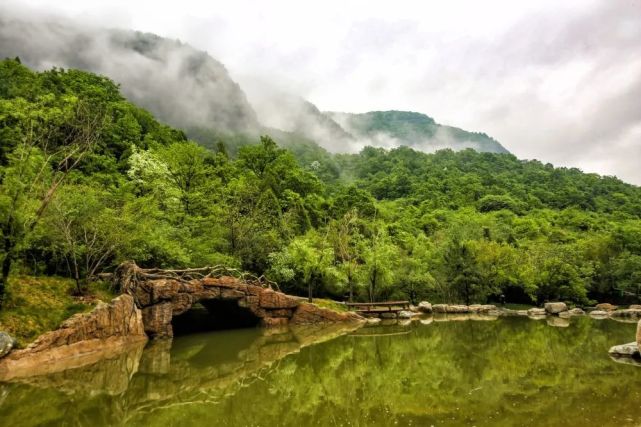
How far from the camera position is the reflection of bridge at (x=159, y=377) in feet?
38.9

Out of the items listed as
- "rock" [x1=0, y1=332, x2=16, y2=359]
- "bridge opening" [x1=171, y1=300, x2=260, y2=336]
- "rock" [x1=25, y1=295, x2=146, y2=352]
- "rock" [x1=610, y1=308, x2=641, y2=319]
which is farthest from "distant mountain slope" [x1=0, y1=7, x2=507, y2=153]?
"rock" [x1=0, y1=332, x2=16, y2=359]

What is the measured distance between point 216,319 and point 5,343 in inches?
738

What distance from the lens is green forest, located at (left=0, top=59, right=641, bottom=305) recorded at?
21.3 meters

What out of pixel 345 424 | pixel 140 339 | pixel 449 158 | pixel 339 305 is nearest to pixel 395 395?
pixel 345 424

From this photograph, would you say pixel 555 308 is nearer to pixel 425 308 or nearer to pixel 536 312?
pixel 536 312

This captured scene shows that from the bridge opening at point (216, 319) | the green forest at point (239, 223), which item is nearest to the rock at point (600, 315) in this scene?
the green forest at point (239, 223)

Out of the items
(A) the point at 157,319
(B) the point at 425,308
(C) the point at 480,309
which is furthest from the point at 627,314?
(A) the point at 157,319

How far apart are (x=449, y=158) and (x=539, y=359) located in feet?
405

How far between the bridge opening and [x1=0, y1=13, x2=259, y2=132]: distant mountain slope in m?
95.9

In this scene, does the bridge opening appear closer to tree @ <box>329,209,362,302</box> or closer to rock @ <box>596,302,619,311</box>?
tree @ <box>329,209,362,302</box>

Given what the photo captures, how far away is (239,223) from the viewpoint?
37375 mm

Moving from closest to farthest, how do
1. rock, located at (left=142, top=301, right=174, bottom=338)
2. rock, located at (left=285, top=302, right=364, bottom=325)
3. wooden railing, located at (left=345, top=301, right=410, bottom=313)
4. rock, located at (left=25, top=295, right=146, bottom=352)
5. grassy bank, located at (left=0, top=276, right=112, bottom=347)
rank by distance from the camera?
grassy bank, located at (left=0, top=276, right=112, bottom=347), rock, located at (left=25, top=295, right=146, bottom=352), rock, located at (left=142, top=301, right=174, bottom=338), rock, located at (left=285, top=302, right=364, bottom=325), wooden railing, located at (left=345, top=301, right=410, bottom=313)

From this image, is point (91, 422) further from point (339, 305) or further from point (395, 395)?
point (339, 305)

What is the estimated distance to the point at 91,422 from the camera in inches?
399
